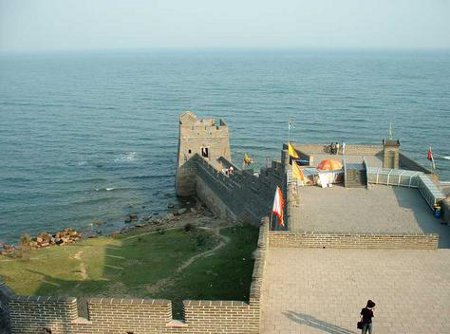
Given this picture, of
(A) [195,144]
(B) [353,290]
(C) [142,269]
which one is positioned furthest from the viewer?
(A) [195,144]

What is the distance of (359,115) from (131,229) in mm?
55636

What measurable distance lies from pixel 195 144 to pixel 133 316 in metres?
34.5

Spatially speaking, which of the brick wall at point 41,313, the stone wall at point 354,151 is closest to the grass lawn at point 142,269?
the brick wall at point 41,313

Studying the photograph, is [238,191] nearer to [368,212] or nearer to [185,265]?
[185,265]

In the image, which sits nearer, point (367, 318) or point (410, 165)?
point (367, 318)

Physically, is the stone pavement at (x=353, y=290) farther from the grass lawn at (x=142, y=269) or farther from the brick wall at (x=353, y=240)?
the grass lawn at (x=142, y=269)

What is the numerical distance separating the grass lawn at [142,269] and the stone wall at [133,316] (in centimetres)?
765

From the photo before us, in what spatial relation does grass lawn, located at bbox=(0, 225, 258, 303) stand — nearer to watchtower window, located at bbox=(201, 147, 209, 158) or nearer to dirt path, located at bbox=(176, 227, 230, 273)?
dirt path, located at bbox=(176, 227, 230, 273)

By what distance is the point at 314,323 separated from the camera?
12.7 metres

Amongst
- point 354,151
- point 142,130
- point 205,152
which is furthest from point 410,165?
point 142,130

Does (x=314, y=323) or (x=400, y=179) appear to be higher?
(x=400, y=179)

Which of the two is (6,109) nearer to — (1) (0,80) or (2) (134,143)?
(2) (134,143)

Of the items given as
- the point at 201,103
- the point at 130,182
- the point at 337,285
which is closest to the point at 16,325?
the point at 337,285

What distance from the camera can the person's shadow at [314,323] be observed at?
40.7 ft
